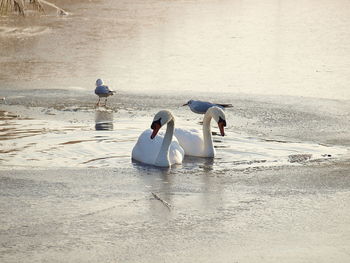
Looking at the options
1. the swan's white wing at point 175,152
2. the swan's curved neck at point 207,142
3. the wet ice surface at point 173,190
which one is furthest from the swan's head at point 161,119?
the swan's curved neck at point 207,142

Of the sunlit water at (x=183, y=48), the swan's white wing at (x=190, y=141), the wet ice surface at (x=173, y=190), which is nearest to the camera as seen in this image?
the wet ice surface at (x=173, y=190)

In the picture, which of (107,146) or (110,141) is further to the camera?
(110,141)

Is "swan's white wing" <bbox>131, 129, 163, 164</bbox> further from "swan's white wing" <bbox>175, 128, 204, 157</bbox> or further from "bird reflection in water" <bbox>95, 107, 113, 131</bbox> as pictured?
"bird reflection in water" <bbox>95, 107, 113, 131</bbox>

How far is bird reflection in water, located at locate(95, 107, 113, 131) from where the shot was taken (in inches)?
517

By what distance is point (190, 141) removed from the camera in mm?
A: 11562

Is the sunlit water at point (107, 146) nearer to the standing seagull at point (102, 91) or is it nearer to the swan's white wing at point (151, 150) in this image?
the swan's white wing at point (151, 150)

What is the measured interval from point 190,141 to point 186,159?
0.24m

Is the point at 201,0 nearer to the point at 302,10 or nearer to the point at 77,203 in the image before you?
the point at 302,10

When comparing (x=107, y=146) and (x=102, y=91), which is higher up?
(x=102, y=91)

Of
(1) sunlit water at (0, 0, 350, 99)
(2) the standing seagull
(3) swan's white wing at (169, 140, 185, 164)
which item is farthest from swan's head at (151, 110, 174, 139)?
(1) sunlit water at (0, 0, 350, 99)

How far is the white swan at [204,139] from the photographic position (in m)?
11.3

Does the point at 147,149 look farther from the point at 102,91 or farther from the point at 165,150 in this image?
the point at 102,91

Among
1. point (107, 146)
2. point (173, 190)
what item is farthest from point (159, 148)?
point (173, 190)

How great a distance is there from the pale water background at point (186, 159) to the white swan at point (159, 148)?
0.15 meters
